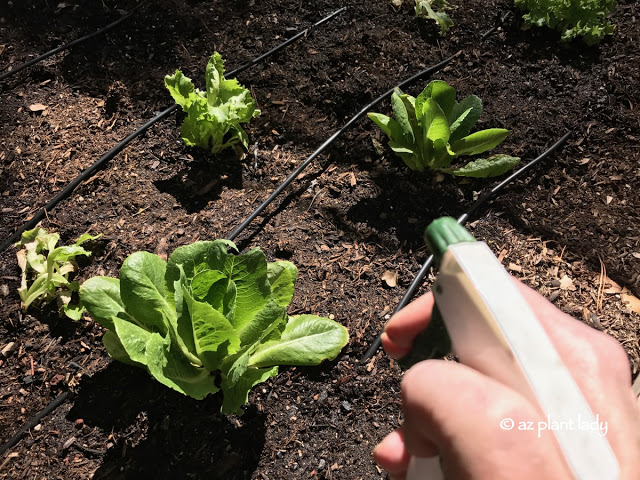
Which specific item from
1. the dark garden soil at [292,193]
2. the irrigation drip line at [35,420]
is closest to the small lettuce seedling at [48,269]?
the dark garden soil at [292,193]

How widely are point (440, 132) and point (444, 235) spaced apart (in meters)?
1.51

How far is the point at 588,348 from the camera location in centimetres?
78

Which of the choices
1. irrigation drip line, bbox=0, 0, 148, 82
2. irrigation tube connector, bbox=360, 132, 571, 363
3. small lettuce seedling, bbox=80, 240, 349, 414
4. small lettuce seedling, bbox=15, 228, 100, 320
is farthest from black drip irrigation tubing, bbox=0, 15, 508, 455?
irrigation drip line, bbox=0, 0, 148, 82

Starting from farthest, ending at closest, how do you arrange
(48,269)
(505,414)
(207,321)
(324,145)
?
1. (324,145)
2. (48,269)
3. (207,321)
4. (505,414)

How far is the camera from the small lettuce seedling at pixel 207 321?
1.47 metres

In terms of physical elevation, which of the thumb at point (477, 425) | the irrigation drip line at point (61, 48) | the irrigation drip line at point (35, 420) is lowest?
the irrigation drip line at point (35, 420)

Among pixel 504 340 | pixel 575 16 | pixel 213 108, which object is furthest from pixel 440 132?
pixel 504 340

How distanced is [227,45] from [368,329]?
1.72 metres

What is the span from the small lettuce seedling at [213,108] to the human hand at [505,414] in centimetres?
160

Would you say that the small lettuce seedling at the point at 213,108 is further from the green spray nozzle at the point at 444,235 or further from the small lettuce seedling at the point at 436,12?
the green spray nozzle at the point at 444,235

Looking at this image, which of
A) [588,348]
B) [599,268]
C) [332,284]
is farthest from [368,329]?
[588,348]

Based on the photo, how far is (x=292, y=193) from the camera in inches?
91.0

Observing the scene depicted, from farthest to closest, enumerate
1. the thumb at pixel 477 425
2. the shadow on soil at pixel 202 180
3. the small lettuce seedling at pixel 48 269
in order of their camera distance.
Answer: the shadow on soil at pixel 202 180 → the small lettuce seedling at pixel 48 269 → the thumb at pixel 477 425

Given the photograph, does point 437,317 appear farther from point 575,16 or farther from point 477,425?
point 575,16
